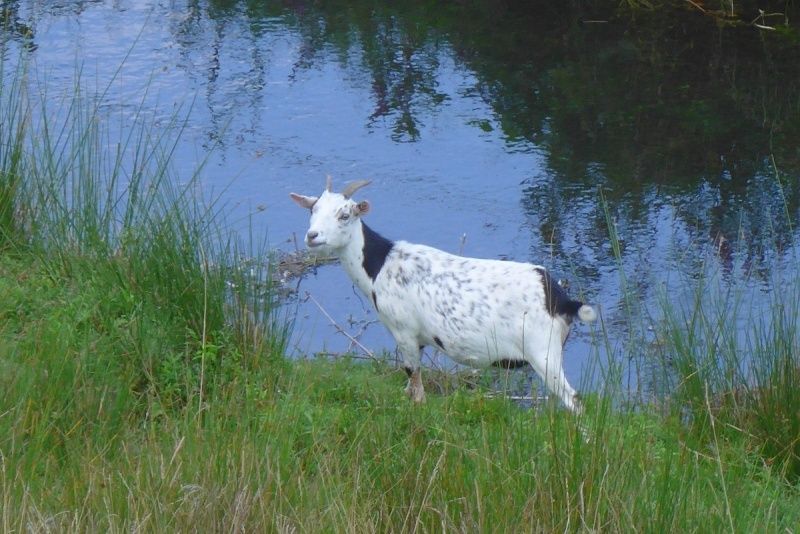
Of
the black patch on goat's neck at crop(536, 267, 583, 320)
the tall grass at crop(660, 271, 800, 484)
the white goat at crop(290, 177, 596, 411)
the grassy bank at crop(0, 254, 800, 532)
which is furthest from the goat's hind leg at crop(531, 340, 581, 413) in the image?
the grassy bank at crop(0, 254, 800, 532)

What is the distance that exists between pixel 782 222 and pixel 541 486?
5536 mm

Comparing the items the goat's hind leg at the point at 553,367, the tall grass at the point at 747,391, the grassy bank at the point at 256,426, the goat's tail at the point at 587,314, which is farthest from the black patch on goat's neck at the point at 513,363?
the tall grass at the point at 747,391

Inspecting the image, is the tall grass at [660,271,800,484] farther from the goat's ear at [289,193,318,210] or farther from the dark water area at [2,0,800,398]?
the goat's ear at [289,193,318,210]

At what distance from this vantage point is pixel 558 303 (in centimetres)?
593

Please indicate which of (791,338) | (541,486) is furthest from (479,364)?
(541,486)

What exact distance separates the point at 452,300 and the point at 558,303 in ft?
2.04

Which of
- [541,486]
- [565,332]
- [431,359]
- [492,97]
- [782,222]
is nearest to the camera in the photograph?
[541,486]

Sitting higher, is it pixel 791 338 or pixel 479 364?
pixel 791 338

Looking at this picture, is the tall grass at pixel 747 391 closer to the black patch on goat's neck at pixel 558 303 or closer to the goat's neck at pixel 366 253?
the black patch on goat's neck at pixel 558 303

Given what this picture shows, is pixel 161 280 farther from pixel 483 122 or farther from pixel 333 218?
pixel 483 122

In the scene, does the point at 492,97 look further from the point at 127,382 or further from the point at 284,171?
the point at 127,382

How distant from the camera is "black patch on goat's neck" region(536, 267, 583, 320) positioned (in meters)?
5.88

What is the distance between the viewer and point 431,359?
22.7 ft

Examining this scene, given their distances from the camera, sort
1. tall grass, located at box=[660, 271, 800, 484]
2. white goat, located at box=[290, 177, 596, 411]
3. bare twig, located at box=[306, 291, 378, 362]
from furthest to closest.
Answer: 1. bare twig, located at box=[306, 291, 378, 362]
2. white goat, located at box=[290, 177, 596, 411]
3. tall grass, located at box=[660, 271, 800, 484]
